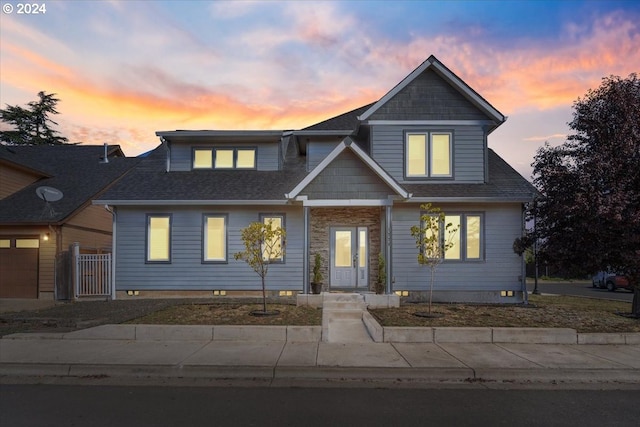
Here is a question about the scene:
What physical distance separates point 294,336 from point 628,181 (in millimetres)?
9505

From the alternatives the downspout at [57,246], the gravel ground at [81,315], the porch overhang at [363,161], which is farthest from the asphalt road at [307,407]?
the downspout at [57,246]

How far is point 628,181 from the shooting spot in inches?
440

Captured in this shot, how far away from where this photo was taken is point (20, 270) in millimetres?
16781

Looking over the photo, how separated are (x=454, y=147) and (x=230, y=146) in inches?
342

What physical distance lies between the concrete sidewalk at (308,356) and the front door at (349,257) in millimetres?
5738

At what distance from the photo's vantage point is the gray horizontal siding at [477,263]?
14.8 meters

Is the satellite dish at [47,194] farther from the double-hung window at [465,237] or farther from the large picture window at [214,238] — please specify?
the double-hung window at [465,237]

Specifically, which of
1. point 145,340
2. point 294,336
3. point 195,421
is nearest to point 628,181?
point 294,336

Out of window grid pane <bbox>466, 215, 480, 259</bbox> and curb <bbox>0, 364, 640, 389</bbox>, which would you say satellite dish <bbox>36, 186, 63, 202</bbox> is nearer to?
curb <bbox>0, 364, 640, 389</bbox>

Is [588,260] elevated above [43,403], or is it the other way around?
[588,260]

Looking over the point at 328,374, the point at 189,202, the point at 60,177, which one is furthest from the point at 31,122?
the point at 328,374

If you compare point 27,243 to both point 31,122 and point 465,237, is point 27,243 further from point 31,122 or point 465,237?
point 31,122

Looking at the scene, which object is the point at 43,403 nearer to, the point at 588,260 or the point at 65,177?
the point at 588,260

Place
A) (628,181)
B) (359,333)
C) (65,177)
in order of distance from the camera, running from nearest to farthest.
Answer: (359,333) < (628,181) < (65,177)
